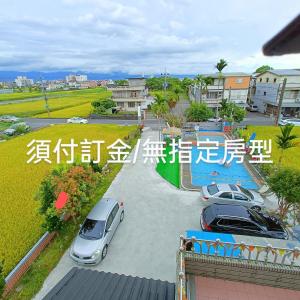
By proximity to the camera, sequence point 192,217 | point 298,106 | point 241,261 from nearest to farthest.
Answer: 1. point 241,261
2. point 192,217
3. point 298,106

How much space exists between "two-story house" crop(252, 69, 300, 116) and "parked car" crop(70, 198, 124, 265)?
40.8 metres

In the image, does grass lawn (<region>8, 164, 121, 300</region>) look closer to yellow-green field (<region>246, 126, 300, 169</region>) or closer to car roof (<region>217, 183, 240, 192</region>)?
car roof (<region>217, 183, 240, 192</region>)

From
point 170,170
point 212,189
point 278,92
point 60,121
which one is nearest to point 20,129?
point 60,121

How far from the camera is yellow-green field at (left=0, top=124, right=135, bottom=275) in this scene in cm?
1050

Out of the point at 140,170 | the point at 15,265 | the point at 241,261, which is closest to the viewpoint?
the point at 241,261

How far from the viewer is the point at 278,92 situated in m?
40.4

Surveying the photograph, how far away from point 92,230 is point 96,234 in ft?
1.00

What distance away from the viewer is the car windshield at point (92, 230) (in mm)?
9786

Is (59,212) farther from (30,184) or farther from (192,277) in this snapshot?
(30,184)

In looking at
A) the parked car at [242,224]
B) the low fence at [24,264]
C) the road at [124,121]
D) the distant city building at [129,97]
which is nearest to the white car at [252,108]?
the road at [124,121]

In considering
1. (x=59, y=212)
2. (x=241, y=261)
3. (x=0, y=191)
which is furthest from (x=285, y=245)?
(x=0, y=191)

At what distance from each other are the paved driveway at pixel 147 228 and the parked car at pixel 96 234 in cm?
51

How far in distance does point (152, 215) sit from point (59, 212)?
5117 mm

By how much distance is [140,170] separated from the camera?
18812 mm
